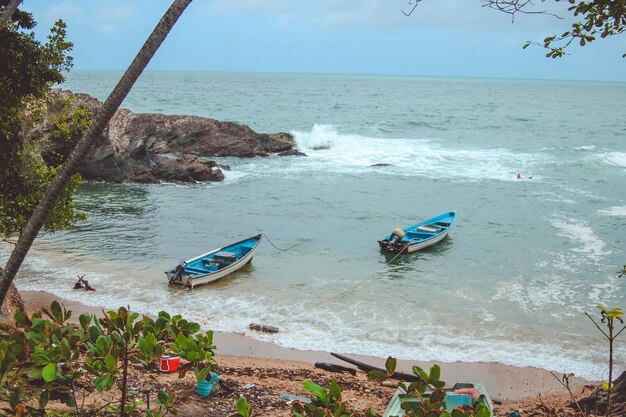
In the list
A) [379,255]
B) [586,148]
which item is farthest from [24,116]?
[586,148]

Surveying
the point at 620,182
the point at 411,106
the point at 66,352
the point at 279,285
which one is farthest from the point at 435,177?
the point at 411,106

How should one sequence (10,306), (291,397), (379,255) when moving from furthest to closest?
(379,255), (10,306), (291,397)

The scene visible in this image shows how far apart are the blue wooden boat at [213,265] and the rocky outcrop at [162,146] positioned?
1299cm

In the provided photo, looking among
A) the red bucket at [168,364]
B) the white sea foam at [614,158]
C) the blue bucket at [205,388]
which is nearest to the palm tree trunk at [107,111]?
the blue bucket at [205,388]

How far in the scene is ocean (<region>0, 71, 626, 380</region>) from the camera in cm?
1548

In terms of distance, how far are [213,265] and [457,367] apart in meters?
8.95

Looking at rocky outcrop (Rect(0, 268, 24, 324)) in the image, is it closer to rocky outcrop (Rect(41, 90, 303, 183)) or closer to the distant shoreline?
the distant shoreline

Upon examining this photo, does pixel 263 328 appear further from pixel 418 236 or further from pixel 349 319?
pixel 418 236

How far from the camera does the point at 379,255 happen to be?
2206 cm

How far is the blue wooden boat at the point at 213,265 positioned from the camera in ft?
59.3

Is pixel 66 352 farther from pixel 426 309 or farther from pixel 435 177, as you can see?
pixel 435 177

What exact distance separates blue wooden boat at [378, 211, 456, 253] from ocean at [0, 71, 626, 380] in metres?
0.38

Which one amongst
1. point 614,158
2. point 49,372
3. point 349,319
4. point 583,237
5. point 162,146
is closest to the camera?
point 49,372

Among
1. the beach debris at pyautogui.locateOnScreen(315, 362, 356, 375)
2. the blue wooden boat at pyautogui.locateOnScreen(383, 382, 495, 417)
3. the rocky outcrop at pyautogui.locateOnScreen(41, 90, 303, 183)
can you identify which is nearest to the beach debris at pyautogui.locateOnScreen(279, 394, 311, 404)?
the blue wooden boat at pyautogui.locateOnScreen(383, 382, 495, 417)
